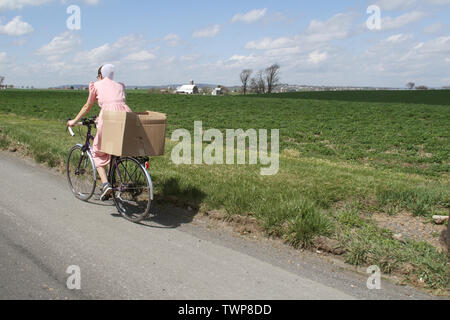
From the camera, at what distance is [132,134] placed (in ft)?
16.5

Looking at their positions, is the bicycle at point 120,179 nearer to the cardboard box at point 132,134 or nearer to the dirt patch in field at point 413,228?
the cardboard box at point 132,134

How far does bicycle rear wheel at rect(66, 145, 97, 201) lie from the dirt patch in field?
13.6 feet

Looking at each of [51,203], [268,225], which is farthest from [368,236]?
[51,203]

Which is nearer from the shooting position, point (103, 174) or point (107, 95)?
point (107, 95)

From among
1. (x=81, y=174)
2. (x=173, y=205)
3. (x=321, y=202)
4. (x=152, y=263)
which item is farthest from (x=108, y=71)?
(x=321, y=202)

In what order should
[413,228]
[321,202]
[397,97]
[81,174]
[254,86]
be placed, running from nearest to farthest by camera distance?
[413,228]
[321,202]
[81,174]
[397,97]
[254,86]

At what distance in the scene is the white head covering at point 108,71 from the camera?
555 cm

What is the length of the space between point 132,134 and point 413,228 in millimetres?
3704

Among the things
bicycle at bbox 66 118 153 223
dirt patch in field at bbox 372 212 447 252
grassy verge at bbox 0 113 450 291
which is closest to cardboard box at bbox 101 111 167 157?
bicycle at bbox 66 118 153 223

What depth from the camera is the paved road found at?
11.3 ft

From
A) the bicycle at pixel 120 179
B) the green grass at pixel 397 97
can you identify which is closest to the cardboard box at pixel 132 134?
the bicycle at pixel 120 179

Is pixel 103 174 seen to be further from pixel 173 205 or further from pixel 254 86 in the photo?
pixel 254 86
